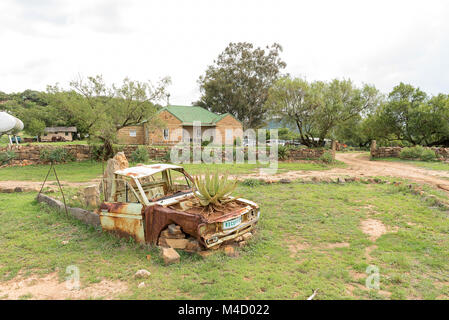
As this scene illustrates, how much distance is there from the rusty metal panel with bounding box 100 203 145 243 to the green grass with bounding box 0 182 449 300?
19 cm

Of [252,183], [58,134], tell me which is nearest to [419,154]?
[252,183]

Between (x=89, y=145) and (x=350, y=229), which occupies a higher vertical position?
(x=89, y=145)

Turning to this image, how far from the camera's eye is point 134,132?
2850cm

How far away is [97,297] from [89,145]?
56.5 feet

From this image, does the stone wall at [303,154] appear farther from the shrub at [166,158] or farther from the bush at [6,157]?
the bush at [6,157]

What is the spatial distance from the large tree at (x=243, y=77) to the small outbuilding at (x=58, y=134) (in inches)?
912

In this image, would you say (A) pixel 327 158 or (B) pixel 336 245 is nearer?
(B) pixel 336 245

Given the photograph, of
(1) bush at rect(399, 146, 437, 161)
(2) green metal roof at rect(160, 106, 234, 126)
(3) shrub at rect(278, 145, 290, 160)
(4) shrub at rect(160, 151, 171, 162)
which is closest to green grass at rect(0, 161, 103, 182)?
(4) shrub at rect(160, 151, 171, 162)

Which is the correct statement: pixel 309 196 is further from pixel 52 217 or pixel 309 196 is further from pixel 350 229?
pixel 52 217

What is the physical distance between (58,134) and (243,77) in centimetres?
3089

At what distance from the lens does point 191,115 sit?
31953 millimetres

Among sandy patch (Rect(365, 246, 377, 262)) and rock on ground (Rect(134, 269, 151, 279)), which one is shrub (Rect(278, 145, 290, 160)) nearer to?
sandy patch (Rect(365, 246, 377, 262))

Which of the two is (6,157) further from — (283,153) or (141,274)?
(283,153)
